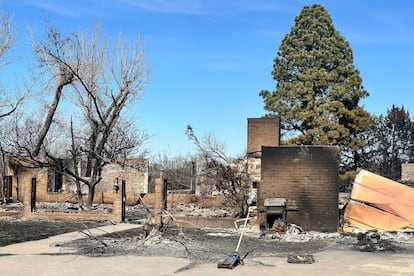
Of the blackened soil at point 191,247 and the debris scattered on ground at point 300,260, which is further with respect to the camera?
the blackened soil at point 191,247

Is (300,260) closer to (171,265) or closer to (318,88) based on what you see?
(171,265)

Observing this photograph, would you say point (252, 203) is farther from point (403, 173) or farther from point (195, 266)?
point (403, 173)

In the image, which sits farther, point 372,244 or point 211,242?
point 211,242

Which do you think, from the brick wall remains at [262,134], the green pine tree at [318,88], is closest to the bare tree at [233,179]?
the brick wall remains at [262,134]

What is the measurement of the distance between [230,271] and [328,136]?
23.8 metres

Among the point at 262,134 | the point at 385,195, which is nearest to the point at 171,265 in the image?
the point at 385,195

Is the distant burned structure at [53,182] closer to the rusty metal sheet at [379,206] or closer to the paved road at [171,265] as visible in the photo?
the rusty metal sheet at [379,206]

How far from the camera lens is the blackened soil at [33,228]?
14648mm

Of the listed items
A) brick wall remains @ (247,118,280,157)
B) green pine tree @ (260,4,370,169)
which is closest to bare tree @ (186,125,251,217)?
brick wall remains @ (247,118,280,157)

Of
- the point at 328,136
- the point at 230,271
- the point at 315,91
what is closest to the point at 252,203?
the point at 230,271

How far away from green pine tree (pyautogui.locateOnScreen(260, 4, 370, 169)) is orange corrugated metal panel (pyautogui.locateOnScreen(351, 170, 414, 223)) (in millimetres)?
14449

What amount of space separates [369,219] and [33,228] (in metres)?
11.8

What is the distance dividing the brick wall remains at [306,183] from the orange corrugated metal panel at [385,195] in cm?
89

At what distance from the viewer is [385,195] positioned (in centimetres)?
1720
